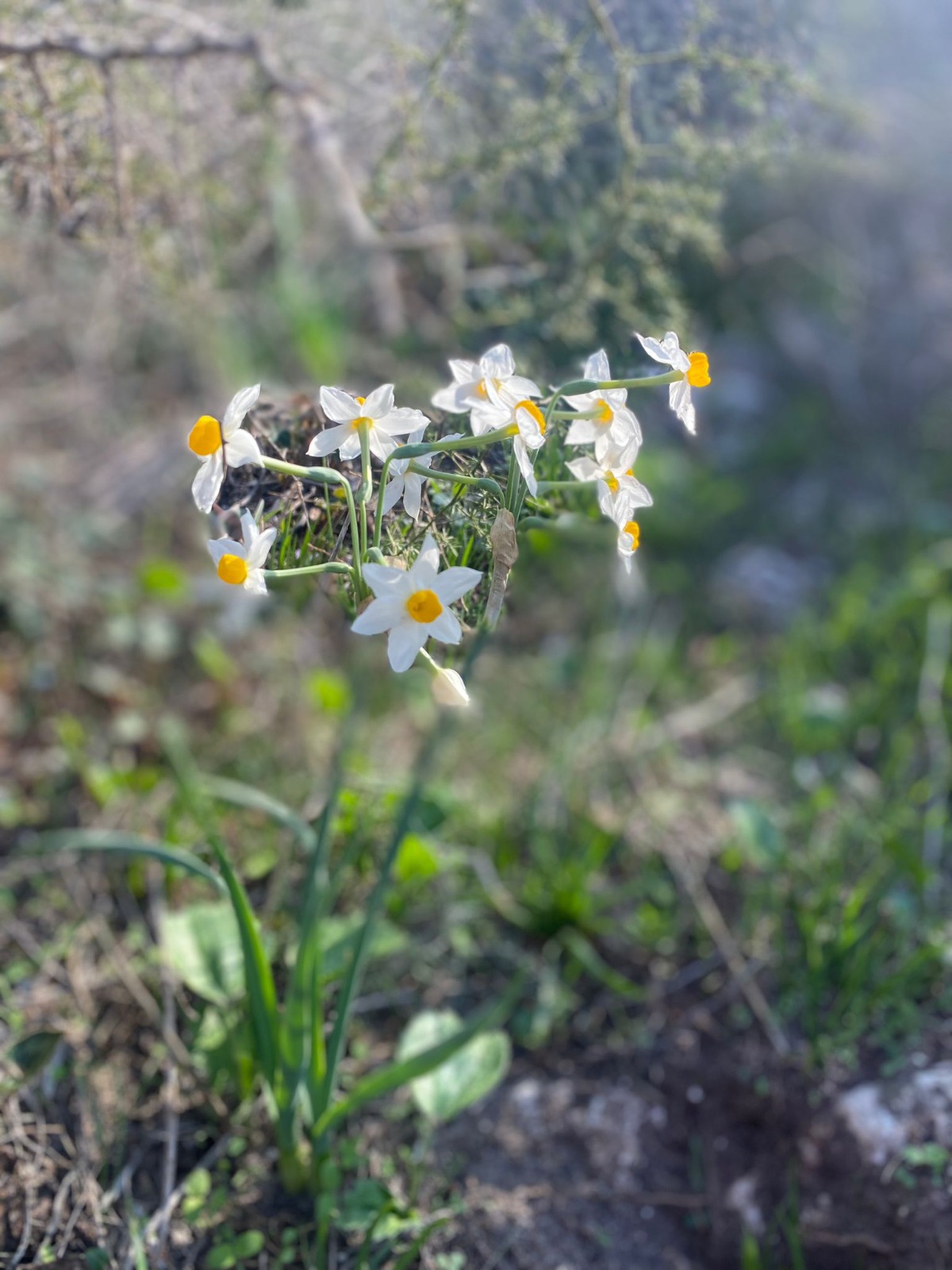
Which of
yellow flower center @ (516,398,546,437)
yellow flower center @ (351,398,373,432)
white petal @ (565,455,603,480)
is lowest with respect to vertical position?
white petal @ (565,455,603,480)

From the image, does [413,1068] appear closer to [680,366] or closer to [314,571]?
[314,571]

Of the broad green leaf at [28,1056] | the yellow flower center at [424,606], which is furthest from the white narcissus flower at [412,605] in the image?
the broad green leaf at [28,1056]

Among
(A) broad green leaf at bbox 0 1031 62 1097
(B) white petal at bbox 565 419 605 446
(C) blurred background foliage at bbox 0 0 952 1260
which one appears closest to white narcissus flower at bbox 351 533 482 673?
(B) white petal at bbox 565 419 605 446

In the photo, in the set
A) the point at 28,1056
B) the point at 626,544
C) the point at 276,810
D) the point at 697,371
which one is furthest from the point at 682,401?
the point at 28,1056

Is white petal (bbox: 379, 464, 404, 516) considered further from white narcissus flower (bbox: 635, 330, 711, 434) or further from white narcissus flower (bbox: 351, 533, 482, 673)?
white narcissus flower (bbox: 635, 330, 711, 434)

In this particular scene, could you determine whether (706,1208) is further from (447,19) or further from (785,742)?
(447,19)

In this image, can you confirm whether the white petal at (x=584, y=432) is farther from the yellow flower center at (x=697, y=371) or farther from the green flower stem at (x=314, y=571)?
the green flower stem at (x=314, y=571)
